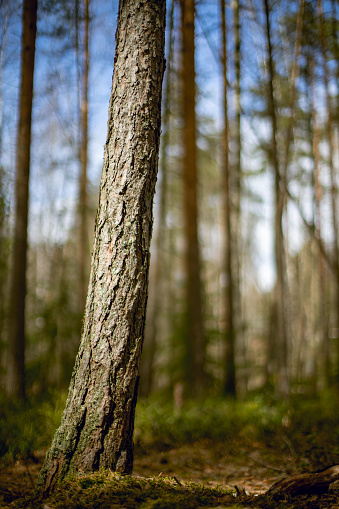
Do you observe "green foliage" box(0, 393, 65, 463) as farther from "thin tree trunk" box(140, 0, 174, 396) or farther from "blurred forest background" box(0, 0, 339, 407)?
"thin tree trunk" box(140, 0, 174, 396)

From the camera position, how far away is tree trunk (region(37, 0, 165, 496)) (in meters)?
2.50

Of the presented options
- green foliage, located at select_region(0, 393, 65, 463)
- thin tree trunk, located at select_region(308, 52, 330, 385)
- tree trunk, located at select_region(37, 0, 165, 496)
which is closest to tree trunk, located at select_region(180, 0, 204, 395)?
green foliage, located at select_region(0, 393, 65, 463)

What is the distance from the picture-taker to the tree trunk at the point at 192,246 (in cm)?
737

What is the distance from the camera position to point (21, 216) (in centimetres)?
570

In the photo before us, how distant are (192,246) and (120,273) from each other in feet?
16.8

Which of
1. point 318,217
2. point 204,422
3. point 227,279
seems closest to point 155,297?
point 227,279

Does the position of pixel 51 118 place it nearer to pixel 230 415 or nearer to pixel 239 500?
pixel 230 415

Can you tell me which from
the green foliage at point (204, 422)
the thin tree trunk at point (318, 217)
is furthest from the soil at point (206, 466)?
the thin tree trunk at point (318, 217)

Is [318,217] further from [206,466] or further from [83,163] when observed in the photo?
[206,466]

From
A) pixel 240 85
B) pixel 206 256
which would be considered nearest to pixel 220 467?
pixel 240 85

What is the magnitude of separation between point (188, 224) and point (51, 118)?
269 inches

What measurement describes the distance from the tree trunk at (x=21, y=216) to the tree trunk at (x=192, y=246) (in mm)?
3074

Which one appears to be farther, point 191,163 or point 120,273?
point 191,163

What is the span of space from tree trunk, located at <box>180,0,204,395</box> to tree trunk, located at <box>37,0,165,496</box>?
479 cm
